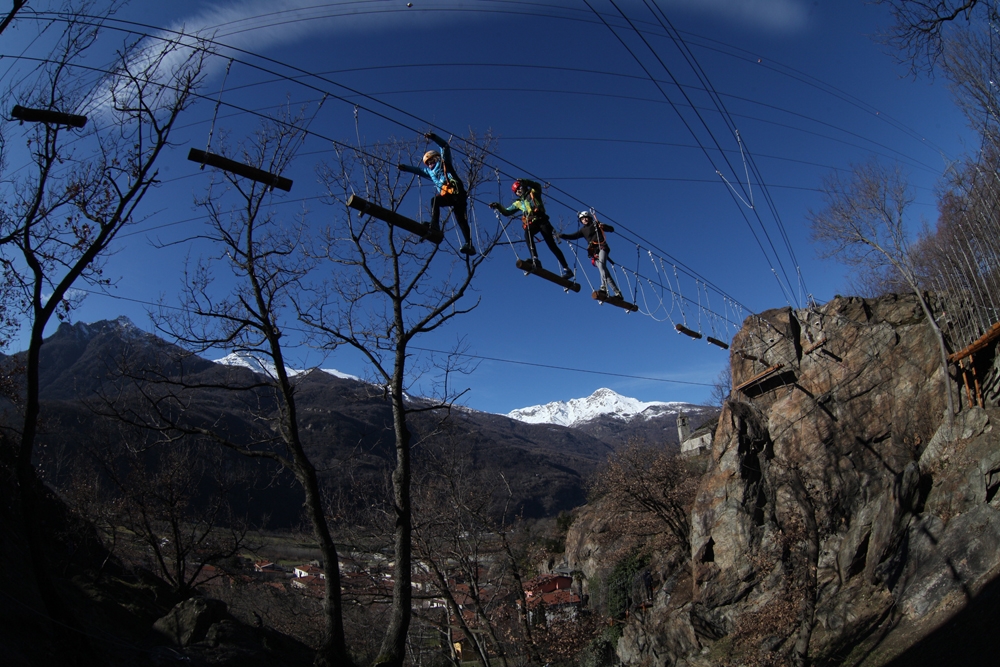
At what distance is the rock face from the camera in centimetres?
1527

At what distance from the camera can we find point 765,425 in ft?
84.6

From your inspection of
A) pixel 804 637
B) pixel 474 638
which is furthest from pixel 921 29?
pixel 804 637

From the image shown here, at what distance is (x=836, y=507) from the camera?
21.9 m

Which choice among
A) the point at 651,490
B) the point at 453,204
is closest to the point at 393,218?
the point at 453,204

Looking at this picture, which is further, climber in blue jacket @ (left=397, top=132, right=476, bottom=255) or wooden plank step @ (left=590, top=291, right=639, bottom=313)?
wooden plank step @ (left=590, top=291, right=639, bottom=313)

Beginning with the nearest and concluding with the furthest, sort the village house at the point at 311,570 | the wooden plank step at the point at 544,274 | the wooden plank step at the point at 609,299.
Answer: the wooden plank step at the point at 544,274 → the wooden plank step at the point at 609,299 → the village house at the point at 311,570

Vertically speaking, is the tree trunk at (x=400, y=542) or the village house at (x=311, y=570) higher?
the tree trunk at (x=400, y=542)

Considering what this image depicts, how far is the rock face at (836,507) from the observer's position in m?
15.3

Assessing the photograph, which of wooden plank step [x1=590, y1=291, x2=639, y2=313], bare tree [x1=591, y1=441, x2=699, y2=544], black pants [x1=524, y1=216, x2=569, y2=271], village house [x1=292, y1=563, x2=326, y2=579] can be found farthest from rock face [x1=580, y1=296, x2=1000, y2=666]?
village house [x1=292, y1=563, x2=326, y2=579]

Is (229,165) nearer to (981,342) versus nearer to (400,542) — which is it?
(400,542)

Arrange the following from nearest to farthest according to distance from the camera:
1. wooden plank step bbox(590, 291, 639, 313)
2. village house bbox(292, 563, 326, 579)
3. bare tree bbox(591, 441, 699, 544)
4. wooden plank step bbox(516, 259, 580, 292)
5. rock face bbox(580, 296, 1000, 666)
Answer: wooden plank step bbox(516, 259, 580, 292)
wooden plank step bbox(590, 291, 639, 313)
rock face bbox(580, 296, 1000, 666)
village house bbox(292, 563, 326, 579)
bare tree bbox(591, 441, 699, 544)

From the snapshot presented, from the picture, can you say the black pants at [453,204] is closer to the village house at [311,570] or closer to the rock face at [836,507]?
the village house at [311,570]

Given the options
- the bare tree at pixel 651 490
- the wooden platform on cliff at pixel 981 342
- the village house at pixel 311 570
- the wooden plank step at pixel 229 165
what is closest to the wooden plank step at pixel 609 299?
the wooden plank step at pixel 229 165

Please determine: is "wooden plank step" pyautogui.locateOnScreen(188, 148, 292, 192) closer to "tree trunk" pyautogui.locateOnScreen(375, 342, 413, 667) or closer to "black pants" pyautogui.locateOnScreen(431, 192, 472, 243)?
"black pants" pyautogui.locateOnScreen(431, 192, 472, 243)
